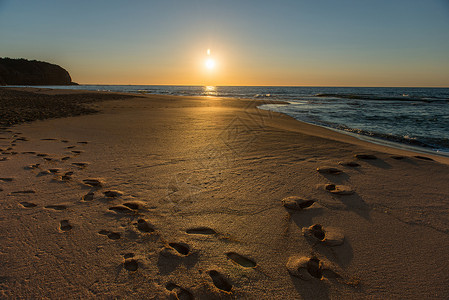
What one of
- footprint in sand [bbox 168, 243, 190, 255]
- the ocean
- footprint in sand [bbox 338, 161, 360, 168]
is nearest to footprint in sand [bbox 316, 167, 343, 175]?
footprint in sand [bbox 338, 161, 360, 168]

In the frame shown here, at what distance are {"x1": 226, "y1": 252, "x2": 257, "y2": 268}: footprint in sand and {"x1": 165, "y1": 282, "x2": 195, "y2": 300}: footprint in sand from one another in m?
0.39

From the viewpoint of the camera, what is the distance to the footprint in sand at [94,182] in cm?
264

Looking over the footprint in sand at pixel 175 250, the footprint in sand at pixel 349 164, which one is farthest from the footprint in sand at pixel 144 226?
the footprint in sand at pixel 349 164

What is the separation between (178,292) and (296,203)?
1.46 m

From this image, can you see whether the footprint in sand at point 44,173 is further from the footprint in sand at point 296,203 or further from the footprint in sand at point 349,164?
the footprint in sand at point 349,164

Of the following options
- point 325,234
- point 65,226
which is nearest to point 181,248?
point 65,226

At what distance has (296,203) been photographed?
7.61ft

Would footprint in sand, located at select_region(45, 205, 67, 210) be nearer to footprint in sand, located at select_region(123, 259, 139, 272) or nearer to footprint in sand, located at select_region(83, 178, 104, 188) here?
footprint in sand, located at select_region(83, 178, 104, 188)

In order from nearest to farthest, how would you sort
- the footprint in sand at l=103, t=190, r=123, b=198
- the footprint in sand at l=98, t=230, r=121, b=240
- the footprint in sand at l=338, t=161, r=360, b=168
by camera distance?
the footprint in sand at l=98, t=230, r=121, b=240 < the footprint in sand at l=103, t=190, r=123, b=198 < the footprint in sand at l=338, t=161, r=360, b=168

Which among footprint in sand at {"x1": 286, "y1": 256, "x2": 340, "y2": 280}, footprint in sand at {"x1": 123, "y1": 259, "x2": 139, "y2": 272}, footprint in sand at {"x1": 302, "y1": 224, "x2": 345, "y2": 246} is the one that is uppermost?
footprint in sand at {"x1": 123, "y1": 259, "x2": 139, "y2": 272}

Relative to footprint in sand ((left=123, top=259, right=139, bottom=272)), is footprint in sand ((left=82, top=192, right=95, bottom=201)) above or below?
above

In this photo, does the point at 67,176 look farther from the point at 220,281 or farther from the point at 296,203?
the point at 296,203

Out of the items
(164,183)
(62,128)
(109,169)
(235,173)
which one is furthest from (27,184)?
(62,128)

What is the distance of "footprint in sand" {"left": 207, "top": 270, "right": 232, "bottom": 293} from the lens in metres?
1.35
